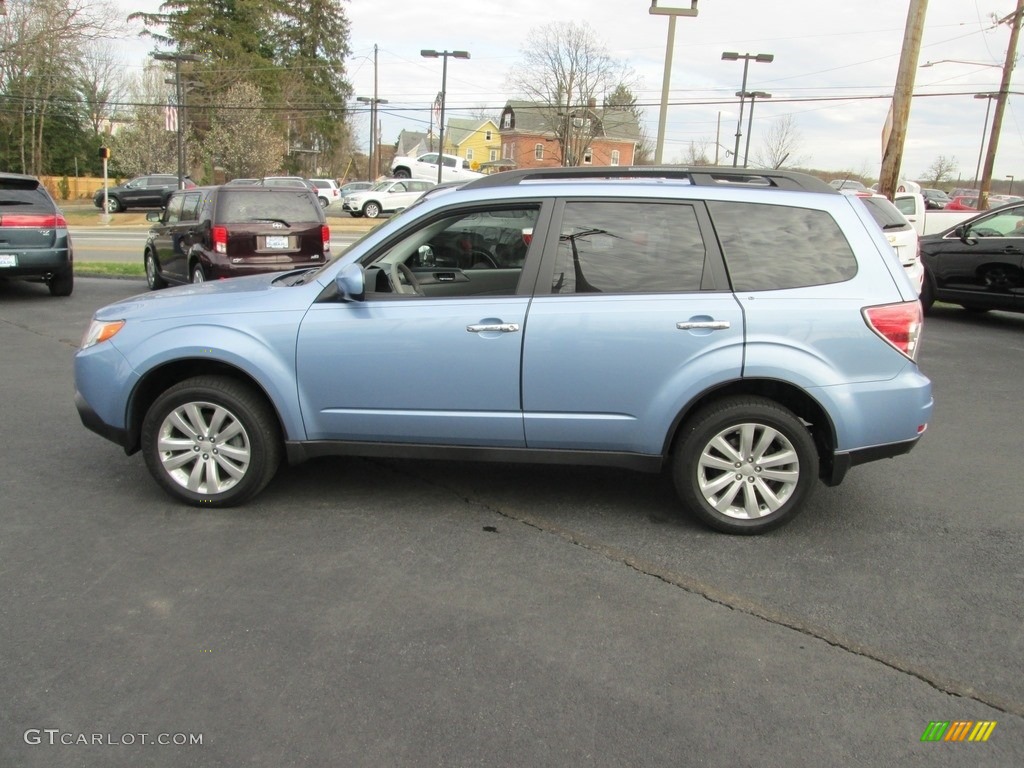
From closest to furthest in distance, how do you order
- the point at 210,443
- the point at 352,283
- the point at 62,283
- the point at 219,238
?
the point at 352,283, the point at 210,443, the point at 219,238, the point at 62,283

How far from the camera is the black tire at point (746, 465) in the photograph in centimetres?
405

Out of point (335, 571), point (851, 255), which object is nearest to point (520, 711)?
point (335, 571)

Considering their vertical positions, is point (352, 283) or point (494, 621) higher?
point (352, 283)

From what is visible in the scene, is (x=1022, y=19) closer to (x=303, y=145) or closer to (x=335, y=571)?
(x=335, y=571)

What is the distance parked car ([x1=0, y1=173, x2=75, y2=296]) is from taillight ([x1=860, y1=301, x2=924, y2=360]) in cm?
1063

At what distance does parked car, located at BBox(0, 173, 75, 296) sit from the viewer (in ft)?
35.9

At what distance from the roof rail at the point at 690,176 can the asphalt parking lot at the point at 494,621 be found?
1785 mm

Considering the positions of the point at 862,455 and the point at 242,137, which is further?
the point at 242,137

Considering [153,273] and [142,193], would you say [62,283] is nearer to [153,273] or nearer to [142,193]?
[153,273]

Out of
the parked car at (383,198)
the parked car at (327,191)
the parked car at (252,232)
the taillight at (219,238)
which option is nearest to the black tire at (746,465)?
the parked car at (252,232)

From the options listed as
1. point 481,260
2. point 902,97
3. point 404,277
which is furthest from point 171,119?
point 404,277

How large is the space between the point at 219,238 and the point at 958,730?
978 cm

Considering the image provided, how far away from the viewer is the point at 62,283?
11812 mm

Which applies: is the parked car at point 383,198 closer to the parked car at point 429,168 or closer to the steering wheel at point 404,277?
the parked car at point 429,168
